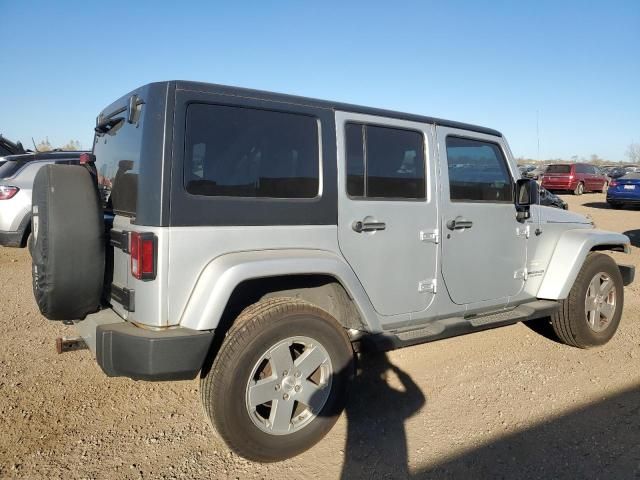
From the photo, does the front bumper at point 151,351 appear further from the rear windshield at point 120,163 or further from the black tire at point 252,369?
the rear windshield at point 120,163

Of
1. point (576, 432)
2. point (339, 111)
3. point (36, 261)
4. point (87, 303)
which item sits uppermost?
point (339, 111)

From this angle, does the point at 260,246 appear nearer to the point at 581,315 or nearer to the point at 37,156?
the point at 581,315

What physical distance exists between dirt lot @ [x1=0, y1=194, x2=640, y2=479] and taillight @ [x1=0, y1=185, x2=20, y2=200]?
13.0 feet

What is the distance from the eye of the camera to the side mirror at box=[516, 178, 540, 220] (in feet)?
13.0

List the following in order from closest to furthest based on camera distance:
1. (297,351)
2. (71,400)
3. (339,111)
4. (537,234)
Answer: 1. (297,351)
2. (339,111)
3. (71,400)
4. (537,234)

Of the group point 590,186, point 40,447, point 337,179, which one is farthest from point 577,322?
point 590,186

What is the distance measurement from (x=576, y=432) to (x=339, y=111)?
256 centimetres

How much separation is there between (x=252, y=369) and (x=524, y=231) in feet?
8.86

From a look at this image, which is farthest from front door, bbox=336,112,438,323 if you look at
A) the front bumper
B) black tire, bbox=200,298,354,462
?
the front bumper

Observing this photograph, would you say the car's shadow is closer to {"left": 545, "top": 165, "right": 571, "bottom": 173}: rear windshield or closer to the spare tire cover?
the spare tire cover

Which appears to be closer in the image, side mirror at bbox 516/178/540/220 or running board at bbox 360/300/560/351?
running board at bbox 360/300/560/351

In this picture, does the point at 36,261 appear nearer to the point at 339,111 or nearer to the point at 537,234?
the point at 339,111

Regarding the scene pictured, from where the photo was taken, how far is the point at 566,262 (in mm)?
4234

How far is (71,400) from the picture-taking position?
338 centimetres
